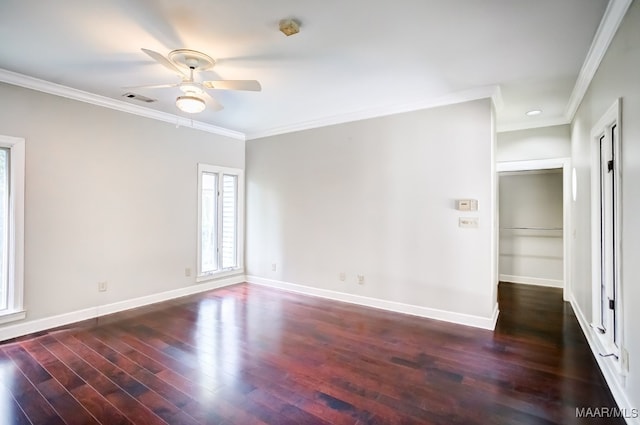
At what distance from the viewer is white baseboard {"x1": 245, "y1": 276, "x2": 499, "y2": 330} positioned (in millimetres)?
3816

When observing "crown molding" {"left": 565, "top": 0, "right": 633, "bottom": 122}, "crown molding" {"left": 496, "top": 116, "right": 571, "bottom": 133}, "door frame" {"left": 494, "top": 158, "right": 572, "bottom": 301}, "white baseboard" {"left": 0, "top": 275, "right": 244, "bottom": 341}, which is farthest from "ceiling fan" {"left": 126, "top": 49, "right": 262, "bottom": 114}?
"door frame" {"left": 494, "top": 158, "right": 572, "bottom": 301}

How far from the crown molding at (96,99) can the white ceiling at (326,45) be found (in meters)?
0.11

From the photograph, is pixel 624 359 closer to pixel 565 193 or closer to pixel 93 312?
pixel 565 193

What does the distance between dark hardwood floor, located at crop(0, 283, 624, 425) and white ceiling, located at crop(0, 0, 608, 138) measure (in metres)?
2.74

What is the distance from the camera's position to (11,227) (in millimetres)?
3396

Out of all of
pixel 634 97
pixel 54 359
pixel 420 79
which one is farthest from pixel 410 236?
pixel 54 359

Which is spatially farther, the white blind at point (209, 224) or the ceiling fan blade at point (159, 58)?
the white blind at point (209, 224)

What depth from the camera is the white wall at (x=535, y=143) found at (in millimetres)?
4857

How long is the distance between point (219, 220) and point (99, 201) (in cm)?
189

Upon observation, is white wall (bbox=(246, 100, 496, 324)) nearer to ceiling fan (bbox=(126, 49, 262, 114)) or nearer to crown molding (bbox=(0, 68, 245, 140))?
crown molding (bbox=(0, 68, 245, 140))

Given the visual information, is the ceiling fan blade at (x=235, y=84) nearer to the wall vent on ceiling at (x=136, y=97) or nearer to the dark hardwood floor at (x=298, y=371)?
the wall vent on ceiling at (x=136, y=97)

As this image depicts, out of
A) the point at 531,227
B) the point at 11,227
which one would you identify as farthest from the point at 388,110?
the point at 11,227

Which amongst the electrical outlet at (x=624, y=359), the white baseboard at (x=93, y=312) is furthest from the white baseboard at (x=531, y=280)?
the white baseboard at (x=93, y=312)

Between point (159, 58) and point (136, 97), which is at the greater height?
point (136, 97)
